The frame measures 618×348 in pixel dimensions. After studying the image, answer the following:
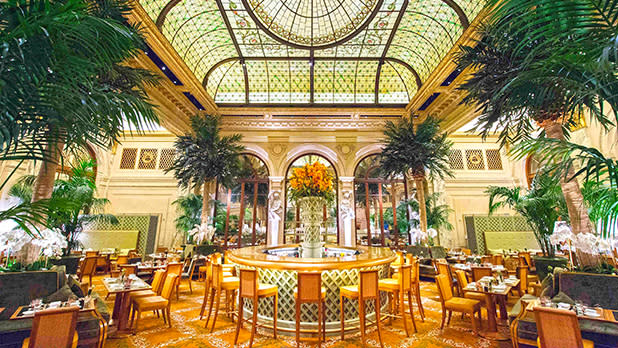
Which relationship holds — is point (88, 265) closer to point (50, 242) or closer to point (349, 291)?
point (50, 242)

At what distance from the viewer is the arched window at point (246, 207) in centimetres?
996

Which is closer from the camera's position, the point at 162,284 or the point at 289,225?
the point at 162,284

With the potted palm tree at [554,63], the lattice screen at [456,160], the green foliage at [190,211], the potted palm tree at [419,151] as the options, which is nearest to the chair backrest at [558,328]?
the potted palm tree at [554,63]

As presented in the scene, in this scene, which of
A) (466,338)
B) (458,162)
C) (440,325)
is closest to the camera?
(466,338)

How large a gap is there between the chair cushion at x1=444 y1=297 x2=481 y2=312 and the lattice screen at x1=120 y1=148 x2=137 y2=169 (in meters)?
12.4

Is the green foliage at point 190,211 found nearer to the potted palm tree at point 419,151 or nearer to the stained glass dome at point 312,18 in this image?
the stained glass dome at point 312,18

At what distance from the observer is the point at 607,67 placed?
1.36 m

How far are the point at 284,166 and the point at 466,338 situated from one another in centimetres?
802

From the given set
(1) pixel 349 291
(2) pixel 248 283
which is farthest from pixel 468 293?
(2) pixel 248 283

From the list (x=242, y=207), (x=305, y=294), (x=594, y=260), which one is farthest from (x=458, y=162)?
(x=305, y=294)

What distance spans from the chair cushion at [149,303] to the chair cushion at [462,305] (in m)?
3.92

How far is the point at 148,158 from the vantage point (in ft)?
36.2

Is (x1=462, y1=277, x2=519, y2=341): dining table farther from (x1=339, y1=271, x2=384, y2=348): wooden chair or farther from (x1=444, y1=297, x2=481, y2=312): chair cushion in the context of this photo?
(x1=339, y1=271, x2=384, y2=348): wooden chair

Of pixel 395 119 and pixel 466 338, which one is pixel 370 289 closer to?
pixel 466 338
